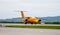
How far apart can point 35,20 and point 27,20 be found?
2.40 metres

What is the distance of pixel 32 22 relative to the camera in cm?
5441

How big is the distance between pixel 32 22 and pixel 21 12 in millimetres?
10408

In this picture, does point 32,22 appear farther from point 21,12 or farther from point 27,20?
point 21,12

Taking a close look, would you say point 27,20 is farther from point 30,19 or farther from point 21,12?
point 21,12

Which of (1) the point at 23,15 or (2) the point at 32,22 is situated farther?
(1) the point at 23,15

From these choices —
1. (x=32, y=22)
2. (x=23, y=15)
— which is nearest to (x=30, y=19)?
(x=32, y=22)

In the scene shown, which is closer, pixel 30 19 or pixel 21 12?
pixel 30 19

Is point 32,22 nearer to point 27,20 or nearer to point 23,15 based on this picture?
point 27,20

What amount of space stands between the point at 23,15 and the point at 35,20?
28.6ft

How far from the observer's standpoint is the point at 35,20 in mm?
54500

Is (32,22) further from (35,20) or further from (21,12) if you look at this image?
(21,12)

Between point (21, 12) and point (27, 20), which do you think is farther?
point (21, 12)

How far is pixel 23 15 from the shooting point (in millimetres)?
62531

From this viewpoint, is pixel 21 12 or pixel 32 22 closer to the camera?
pixel 32 22
